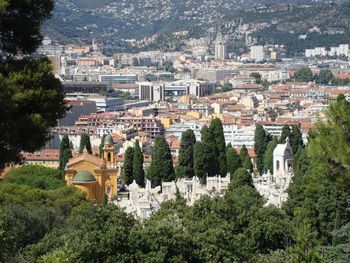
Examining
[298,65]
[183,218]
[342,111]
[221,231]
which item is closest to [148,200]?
[183,218]

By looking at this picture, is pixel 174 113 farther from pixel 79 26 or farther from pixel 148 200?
pixel 79 26

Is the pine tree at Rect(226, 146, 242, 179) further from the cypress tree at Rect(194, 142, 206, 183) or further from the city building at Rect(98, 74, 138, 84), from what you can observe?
the city building at Rect(98, 74, 138, 84)

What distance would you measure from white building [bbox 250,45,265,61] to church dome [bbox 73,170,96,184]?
11063 cm

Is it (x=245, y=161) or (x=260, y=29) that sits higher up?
(x=260, y=29)

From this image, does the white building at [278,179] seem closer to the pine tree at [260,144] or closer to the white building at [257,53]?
the pine tree at [260,144]

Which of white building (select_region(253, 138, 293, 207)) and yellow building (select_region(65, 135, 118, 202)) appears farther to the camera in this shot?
yellow building (select_region(65, 135, 118, 202))

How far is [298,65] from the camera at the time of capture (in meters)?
121

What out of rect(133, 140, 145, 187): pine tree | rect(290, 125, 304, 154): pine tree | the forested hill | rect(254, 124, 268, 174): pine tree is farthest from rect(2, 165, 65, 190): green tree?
the forested hill

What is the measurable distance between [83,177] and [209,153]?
5.09 m

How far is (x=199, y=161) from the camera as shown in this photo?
97.9 feet

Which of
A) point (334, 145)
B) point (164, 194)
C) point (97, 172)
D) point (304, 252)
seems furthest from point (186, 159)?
point (334, 145)

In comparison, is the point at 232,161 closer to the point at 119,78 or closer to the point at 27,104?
the point at 27,104

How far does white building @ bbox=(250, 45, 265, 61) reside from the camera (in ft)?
449

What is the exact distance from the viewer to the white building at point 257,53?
449 feet
